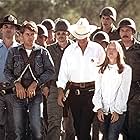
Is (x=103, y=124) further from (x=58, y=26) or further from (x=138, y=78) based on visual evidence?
(x=58, y=26)

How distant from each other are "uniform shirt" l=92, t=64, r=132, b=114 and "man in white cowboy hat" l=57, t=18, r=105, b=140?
343 mm

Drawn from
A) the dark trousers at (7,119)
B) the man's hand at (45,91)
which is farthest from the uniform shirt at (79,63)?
the dark trousers at (7,119)

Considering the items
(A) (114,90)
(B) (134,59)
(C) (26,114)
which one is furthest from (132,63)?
(C) (26,114)

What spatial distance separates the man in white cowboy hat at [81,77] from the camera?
7.05 metres

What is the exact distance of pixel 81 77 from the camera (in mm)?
7055

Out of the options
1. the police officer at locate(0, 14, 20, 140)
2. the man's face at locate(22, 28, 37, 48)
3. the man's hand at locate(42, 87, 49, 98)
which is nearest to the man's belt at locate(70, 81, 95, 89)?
the man's hand at locate(42, 87, 49, 98)

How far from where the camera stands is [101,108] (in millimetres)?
6727

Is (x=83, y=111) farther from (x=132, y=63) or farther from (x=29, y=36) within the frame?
(x=29, y=36)

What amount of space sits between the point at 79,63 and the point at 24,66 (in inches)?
29.8

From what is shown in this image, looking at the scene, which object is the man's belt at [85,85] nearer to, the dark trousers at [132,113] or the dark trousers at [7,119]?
the dark trousers at [132,113]

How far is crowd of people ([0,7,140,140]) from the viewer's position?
6.69 meters

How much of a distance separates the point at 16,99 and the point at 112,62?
136 centimetres

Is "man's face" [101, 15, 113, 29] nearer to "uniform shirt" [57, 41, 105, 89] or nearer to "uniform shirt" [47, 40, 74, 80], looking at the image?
"uniform shirt" [47, 40, 74, 80]

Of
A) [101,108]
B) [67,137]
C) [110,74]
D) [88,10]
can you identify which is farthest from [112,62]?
[88,10]
